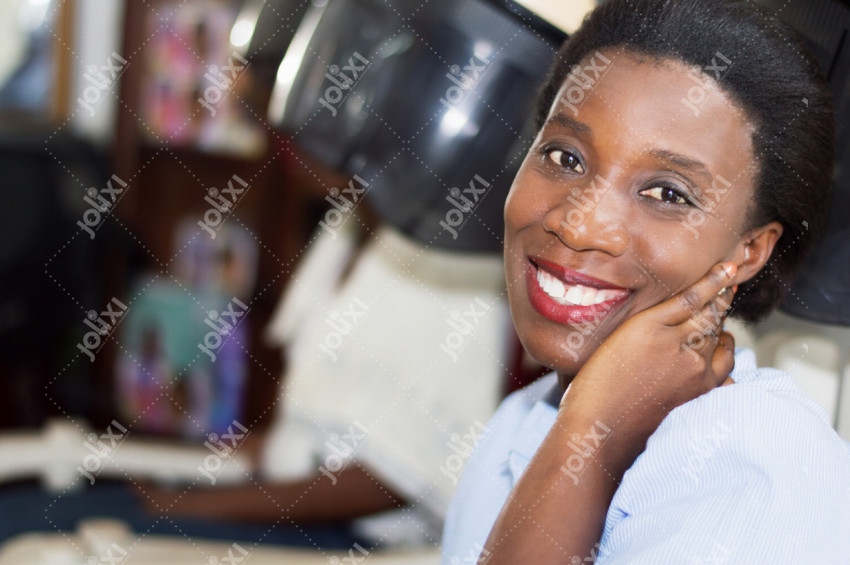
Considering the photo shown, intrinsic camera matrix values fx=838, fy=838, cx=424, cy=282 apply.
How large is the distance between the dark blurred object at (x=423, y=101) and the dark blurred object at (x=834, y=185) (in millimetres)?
249

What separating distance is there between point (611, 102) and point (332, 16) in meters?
0.48

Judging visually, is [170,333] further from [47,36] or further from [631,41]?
[631,41]

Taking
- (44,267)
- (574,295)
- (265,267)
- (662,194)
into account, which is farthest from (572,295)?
(265,267)

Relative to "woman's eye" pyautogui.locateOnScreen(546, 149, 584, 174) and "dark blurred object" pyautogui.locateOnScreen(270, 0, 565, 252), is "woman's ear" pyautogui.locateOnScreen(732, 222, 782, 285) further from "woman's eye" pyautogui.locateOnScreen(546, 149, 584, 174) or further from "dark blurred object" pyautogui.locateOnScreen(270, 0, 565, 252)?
"dark blurred object" pyautogui.locateOnScreen(270, 0, 565, 252)

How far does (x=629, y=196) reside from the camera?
684 millimetres

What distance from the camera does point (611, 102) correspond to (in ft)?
2.24

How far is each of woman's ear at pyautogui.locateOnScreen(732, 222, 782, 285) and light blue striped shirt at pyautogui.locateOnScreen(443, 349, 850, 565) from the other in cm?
10

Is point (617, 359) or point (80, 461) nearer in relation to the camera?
point (617, 359)

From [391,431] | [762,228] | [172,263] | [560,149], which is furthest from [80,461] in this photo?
[172,263]

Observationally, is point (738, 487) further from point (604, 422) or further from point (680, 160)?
point (680, 160)

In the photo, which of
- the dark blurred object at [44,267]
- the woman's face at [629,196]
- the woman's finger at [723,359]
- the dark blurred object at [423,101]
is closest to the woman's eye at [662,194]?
the woman's face at [629,196]

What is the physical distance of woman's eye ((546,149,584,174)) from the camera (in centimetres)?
73

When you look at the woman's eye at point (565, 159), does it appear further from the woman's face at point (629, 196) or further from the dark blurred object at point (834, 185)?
the dark blurred object at point (834, 185)

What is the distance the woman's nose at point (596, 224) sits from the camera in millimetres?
683
